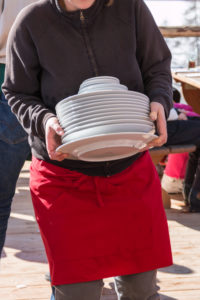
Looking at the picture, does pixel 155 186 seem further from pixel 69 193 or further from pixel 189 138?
pixel 189 138

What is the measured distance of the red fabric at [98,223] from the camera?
1734mm

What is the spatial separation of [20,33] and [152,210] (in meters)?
0.68

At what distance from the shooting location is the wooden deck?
275 cm

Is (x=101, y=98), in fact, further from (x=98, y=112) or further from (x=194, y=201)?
(x=194, y=201)

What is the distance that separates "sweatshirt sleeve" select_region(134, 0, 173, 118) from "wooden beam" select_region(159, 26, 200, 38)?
3.16 meters

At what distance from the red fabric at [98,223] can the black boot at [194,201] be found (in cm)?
218

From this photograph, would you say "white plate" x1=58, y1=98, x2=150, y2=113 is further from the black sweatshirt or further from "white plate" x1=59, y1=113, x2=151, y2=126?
the black sweatshirt

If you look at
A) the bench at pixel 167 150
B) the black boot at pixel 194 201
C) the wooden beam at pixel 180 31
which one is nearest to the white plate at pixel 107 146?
the bench at pixel 167 150

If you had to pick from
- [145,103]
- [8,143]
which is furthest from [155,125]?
[8,143]

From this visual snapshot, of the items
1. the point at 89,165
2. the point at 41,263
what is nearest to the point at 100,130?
the point at 89,165

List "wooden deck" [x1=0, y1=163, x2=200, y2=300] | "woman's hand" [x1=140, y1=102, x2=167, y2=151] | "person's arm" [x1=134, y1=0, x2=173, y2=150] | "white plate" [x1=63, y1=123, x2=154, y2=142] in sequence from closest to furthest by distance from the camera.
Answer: "white plate" [x1=63, y1=123, x2=154, y2=142]
"woman's hand" [x1=140, y1=102, x2=167, y2=151]
"person's arm" [x1=134, y1=0, x2=173, y2=150]
"wooden deck" [x1=0, y1=163, x2=200, y2=300]

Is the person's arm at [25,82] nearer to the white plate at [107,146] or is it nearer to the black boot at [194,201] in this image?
the white plate at [107,146]

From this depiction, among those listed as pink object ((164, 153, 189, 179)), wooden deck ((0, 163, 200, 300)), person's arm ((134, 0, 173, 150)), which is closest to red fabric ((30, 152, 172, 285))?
person's arm ((134, 0, 173, 150))

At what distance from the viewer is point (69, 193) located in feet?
5.74
